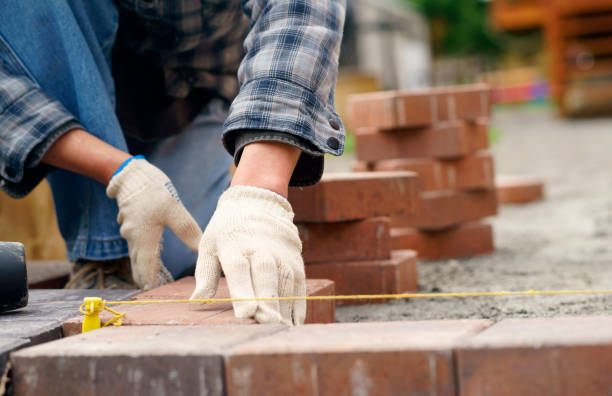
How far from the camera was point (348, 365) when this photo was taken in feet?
3.99

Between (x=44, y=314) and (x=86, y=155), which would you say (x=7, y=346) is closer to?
(x=44, y=314)

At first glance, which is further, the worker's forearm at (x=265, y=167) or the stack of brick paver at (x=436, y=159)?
the stack of brick paver at (x=436, y=159)

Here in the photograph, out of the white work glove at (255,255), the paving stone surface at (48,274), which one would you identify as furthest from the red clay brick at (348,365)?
the paving stone surface at (48,274)

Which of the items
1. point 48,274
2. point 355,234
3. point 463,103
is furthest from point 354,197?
point 463,103

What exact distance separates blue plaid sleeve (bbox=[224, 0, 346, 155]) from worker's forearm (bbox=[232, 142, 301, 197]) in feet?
0.15

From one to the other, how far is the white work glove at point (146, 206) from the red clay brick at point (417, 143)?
5.72ft

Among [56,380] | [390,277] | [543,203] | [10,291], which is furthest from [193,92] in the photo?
[543,203]

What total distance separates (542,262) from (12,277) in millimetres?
2178

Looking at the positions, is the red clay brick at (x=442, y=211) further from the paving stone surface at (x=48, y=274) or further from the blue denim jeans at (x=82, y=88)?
the paving stone surface at (x=48, y=274)

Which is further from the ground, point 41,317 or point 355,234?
point 355,234

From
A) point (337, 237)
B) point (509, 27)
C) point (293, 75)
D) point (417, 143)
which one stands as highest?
point (509, 27)

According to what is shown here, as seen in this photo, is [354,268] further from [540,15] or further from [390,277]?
[540,15]

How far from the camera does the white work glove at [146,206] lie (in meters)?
2.04

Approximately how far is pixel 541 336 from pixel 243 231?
67 cm
